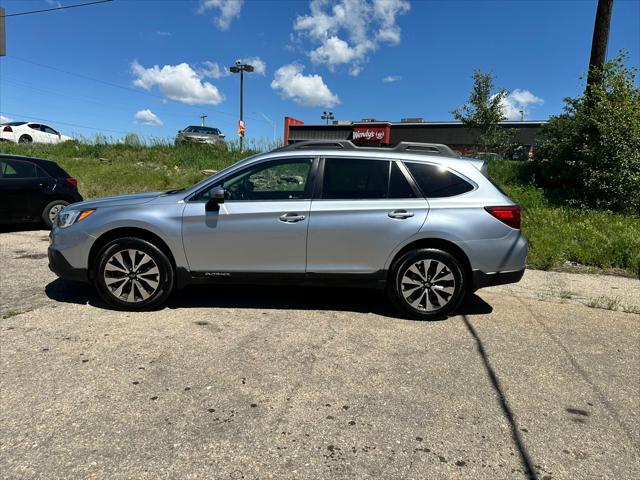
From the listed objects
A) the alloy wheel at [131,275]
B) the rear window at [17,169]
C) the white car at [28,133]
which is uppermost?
the white car at [28,133]

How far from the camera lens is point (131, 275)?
4.70 metres

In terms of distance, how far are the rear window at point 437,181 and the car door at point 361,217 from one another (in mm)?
102

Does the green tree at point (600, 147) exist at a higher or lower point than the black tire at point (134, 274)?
higher

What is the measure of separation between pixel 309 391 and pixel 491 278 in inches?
96.3

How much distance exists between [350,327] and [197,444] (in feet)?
7.09

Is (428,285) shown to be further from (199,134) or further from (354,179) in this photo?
(199,134)

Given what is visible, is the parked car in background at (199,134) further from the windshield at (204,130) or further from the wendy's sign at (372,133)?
the wendy's sign at (372,133)

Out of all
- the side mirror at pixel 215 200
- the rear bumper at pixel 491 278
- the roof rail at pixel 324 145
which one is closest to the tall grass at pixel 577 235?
the rear bumper at pixel 491 278

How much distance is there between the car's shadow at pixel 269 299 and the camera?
506 cm

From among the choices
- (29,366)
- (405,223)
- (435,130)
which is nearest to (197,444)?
(29,366)

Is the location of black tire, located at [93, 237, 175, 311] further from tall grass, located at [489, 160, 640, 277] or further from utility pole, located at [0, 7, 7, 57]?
utility pole, located at [0, 7, 7, 57]

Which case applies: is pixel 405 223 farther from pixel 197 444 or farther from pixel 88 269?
pixel 88 269

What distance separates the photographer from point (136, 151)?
1844cm

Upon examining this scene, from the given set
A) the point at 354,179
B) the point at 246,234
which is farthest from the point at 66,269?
the point at 354,179
